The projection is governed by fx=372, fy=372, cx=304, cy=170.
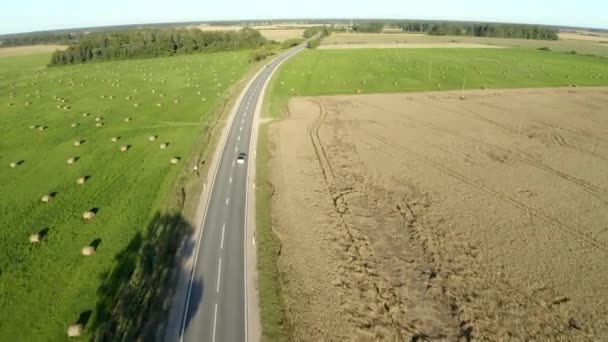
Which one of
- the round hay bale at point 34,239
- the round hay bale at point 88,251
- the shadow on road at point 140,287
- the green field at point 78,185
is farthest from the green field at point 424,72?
the round hay bale at point 34,239

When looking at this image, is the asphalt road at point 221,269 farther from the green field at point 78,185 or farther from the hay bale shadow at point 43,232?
the hay bale shadow at point 43,232

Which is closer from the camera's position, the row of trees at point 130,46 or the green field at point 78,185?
the green field at point 78,185

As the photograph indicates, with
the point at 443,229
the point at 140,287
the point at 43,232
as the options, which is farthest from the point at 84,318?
the point at 443,229

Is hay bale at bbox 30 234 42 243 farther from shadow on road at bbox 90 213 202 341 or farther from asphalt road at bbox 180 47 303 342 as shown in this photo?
asphalt road at bbox 180 47 303 342

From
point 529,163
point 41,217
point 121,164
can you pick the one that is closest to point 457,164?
point 529,163

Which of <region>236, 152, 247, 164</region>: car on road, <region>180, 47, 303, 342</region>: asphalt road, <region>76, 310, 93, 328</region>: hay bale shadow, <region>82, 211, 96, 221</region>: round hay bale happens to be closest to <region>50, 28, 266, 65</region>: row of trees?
<region>236, 152, 247, 164</region>: car on road
